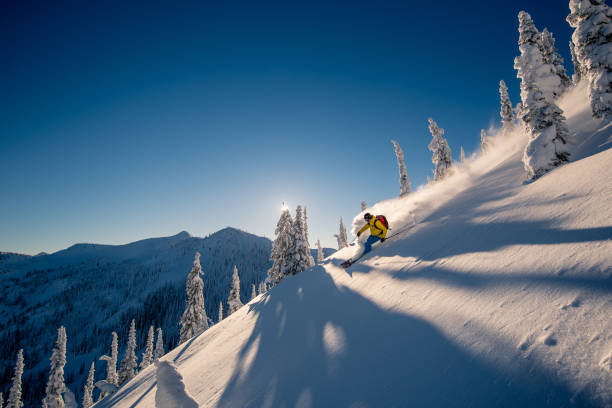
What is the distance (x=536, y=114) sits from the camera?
11.4 m

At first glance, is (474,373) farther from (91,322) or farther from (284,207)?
(91,322)

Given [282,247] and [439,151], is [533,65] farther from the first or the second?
[282,247]

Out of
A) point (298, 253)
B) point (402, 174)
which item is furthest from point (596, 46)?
point (402, 174)

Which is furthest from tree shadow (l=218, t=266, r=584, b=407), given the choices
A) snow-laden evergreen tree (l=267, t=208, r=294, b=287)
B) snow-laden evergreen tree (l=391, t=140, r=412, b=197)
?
snow-laden evergreen tree (l=391, t=140, r=412, b=197)

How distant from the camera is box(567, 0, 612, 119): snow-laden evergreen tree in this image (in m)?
10.5

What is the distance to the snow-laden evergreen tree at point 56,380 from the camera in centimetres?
3438

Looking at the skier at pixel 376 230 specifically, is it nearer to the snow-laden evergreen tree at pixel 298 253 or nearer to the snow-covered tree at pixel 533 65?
the snow-covered tree at pixel 533 65

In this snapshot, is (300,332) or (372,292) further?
(372,292)

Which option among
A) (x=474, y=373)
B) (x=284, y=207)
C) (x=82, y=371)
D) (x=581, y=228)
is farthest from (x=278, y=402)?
(x=82, y=371)

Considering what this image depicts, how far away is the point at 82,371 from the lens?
116375mm

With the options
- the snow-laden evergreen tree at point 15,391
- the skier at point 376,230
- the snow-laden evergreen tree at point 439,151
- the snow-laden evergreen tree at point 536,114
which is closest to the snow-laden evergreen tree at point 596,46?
the snow-laden evergreen tree at point 536,114

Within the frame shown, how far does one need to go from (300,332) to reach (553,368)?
4.71 metres

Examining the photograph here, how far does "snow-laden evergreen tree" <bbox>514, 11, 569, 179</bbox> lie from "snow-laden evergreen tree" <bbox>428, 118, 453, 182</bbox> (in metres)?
22.0

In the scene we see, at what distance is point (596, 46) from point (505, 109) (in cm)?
3780
